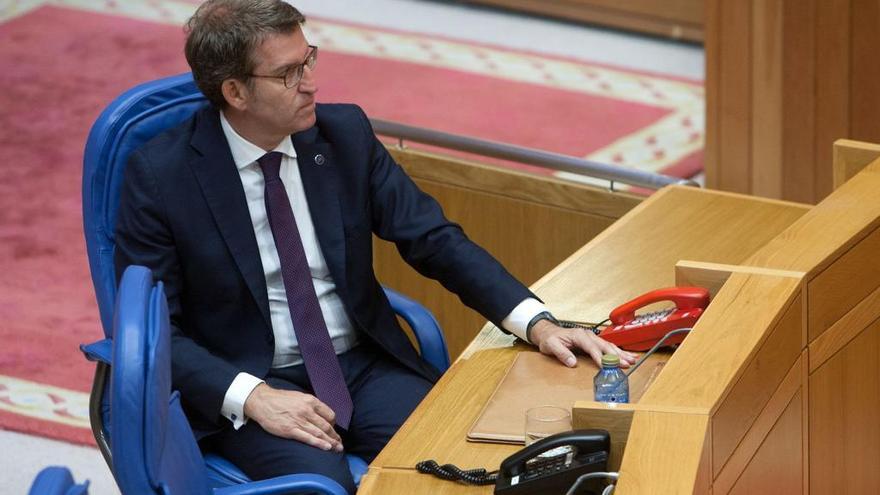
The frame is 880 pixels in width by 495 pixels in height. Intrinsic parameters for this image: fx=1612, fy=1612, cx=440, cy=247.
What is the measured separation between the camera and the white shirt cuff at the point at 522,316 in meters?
2.92

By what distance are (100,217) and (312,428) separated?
586mm

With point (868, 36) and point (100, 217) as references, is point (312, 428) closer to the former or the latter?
point (100, 217)

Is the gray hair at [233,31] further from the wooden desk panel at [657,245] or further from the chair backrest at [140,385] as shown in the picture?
the wooden desk panel at [657,245]

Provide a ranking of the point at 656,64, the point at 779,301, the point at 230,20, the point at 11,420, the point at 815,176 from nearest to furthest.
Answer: the point at 779,301 < the point at 230,20 < the point at 11,420 < the point at 815,176 < the point at 656,64

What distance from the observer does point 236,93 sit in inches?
116

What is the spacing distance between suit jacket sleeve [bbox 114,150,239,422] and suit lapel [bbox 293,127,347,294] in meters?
0.28

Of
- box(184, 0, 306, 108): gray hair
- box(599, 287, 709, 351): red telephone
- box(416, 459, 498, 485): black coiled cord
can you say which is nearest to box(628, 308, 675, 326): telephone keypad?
box(599, 287, 709, 351): red telephone

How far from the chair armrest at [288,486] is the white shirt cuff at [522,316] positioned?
465 millimetres

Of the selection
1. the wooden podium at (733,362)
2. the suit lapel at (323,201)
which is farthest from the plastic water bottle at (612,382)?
the suit lapel at (323,201)

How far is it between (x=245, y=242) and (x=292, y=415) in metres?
0.35

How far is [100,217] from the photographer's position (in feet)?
10.0

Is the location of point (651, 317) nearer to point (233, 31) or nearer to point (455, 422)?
point (455, 422)

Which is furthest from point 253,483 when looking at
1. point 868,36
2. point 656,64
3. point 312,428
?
point 656,64

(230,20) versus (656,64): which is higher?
(230,20)
